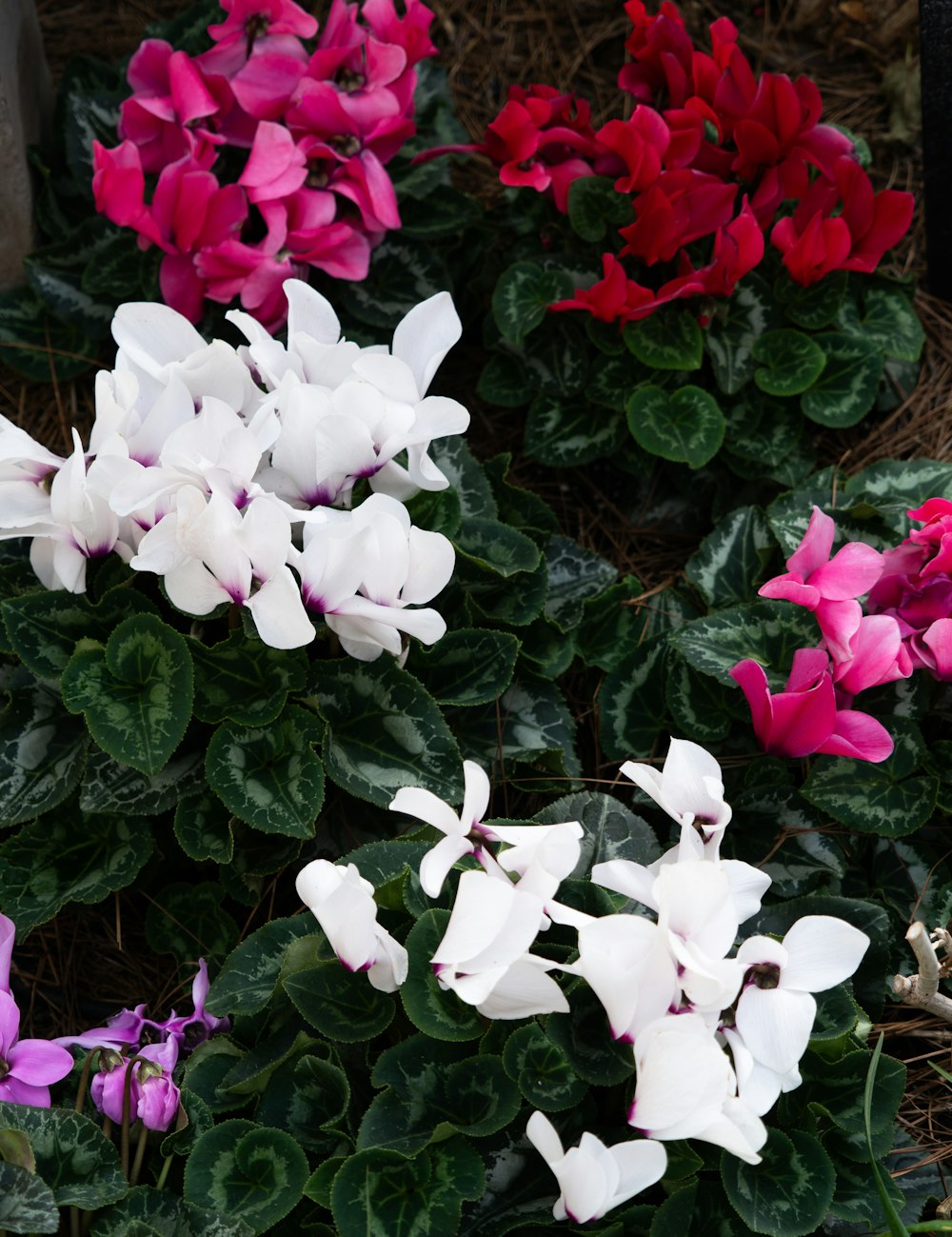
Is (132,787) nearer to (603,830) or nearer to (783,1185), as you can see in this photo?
(603,830)

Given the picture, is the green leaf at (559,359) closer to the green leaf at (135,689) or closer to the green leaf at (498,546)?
the green leaf at (498,546)

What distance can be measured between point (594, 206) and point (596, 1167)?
1.62 m

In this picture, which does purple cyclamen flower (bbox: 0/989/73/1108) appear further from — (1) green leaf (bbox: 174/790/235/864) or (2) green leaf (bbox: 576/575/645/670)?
(2) green leaf (bbox: 576/575/645/670)

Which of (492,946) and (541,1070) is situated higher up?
(492,946)

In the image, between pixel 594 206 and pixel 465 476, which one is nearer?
pixel 465 476

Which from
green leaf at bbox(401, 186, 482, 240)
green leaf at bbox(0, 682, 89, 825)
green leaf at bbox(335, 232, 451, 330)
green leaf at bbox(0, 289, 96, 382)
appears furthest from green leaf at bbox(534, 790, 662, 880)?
green leaf at bbox(0, 289, 96, 382)

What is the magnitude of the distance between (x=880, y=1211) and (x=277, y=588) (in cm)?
86

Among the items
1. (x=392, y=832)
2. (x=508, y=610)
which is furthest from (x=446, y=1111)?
(x=508, y=610)

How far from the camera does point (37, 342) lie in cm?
235

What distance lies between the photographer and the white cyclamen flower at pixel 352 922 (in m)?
1.15

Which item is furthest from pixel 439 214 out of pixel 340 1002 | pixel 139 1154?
pixel 139 1154

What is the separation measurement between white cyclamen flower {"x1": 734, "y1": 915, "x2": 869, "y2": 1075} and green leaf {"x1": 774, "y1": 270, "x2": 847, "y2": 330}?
52.3 inches

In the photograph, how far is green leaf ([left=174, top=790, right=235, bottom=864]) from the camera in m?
1.58

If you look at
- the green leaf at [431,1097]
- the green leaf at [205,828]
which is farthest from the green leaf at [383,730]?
the green leaf at [431,1097]
